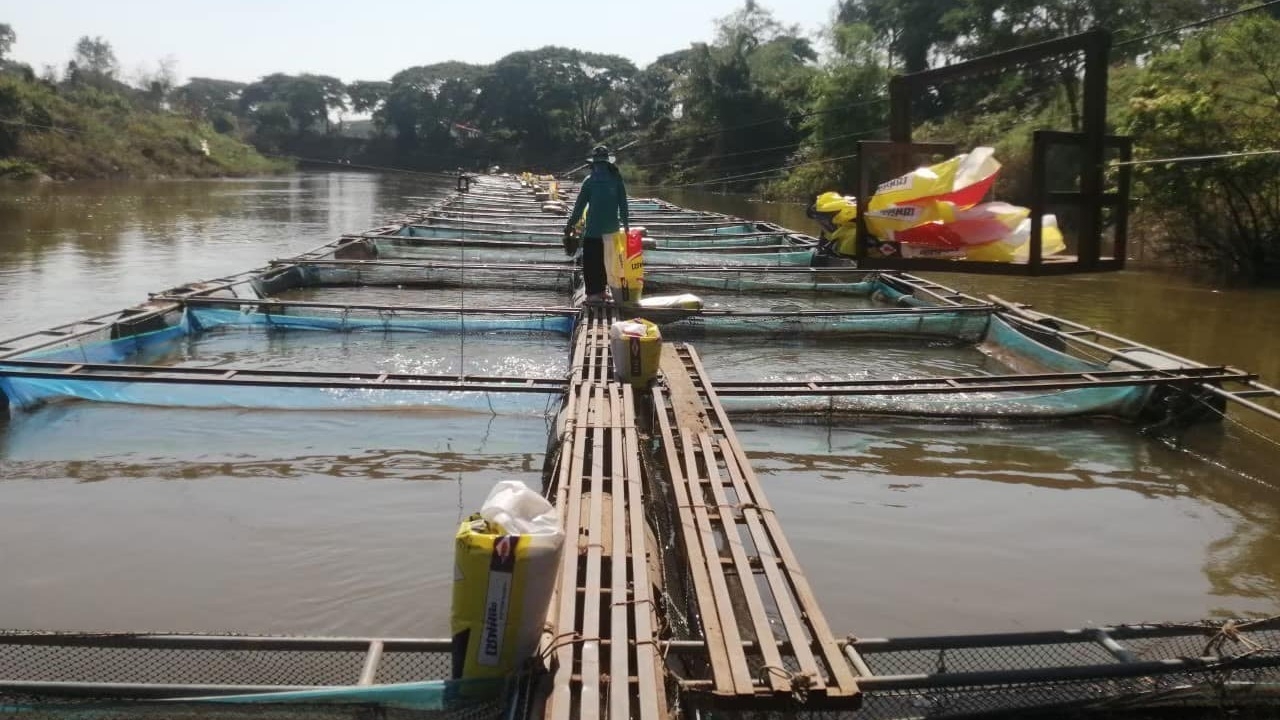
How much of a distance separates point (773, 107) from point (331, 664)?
47.7 metres

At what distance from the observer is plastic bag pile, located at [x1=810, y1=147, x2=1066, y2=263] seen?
12.7 ft

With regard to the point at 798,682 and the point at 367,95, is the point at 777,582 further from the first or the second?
the point at 367,95

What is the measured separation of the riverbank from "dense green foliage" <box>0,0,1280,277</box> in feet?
0.68

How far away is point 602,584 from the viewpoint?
127 inches

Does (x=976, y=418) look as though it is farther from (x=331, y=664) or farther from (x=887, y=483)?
(x=331, y=664)

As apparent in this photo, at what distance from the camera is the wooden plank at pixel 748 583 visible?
263cm

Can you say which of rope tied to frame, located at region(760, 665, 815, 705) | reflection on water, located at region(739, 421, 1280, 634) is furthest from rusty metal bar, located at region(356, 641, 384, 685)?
reflection on water, located at region(739, 421, 1280, 634)

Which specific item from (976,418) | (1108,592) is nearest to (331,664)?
(1108,592)

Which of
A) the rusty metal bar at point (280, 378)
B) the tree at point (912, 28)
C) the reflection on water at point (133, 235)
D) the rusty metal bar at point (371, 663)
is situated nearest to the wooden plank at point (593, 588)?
the rusty metal bar at point (371, 663)

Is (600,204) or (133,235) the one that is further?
(133,235)

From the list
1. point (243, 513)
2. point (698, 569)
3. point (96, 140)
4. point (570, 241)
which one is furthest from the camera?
point (96, 140)

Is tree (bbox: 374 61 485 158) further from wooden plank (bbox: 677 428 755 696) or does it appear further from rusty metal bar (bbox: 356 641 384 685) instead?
rusty metal bar (bbox: 356 641 384 685)

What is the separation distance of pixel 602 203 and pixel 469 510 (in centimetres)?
431

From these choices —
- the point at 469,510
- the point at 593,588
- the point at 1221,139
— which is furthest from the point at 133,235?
the point at 1221,139
